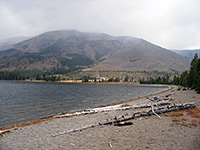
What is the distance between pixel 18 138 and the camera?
685 inches

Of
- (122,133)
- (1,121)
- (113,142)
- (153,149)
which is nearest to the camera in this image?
(153,149)

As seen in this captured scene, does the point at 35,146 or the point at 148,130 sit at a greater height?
the point at 148,130

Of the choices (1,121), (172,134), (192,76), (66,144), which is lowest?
(1,121)

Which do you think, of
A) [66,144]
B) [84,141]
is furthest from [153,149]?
[66,144]

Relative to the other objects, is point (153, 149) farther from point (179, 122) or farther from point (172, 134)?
point (179, 122)

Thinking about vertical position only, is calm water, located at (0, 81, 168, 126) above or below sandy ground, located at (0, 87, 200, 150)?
below

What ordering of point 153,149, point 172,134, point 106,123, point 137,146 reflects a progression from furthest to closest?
1. point 106,123
2. point 172,134
3. point 137,146
4. point 153,149

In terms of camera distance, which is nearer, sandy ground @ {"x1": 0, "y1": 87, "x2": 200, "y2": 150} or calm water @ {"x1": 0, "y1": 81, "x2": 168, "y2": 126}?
sandy ground @ {"x1": 0, "y1": 87, "x2": 200, "y2": 150}

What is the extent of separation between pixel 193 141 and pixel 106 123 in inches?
393

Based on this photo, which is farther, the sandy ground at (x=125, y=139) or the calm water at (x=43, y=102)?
the calm water at (x=43, y=102)

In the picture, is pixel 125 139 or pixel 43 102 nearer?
pixel 125 139

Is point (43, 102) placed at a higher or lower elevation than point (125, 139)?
lower

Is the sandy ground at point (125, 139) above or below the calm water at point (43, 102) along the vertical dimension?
above

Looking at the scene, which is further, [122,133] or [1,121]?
[1,121]
